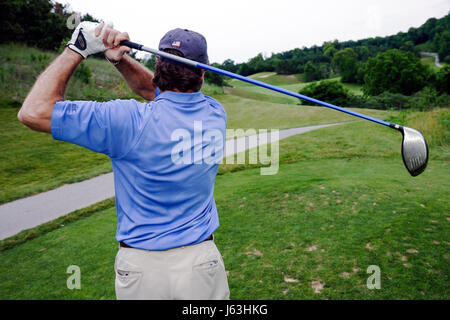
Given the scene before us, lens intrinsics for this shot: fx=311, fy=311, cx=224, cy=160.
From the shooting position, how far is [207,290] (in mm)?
1712

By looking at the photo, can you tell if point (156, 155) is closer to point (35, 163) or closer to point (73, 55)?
point (73, 55)

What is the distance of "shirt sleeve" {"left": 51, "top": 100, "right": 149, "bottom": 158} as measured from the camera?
1385 mm

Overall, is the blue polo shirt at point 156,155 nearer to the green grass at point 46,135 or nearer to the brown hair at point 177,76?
the brown hair at point 177,76

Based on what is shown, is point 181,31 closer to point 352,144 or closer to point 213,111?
point 213,111

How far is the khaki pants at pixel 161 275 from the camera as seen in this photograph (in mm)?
1632

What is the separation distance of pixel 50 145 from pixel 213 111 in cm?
1331

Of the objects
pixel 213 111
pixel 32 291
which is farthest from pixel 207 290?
pixel 32 291

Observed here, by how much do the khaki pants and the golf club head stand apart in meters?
1.98

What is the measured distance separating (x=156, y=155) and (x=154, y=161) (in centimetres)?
3

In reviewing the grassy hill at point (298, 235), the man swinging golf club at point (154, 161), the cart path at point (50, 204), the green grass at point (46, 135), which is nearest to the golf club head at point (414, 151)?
the grassy hill at point (298, 235)

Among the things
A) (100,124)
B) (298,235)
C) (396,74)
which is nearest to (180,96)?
(100,124)

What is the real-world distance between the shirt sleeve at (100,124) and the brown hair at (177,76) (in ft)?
0.86

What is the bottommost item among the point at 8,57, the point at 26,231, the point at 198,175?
the point at 26,231

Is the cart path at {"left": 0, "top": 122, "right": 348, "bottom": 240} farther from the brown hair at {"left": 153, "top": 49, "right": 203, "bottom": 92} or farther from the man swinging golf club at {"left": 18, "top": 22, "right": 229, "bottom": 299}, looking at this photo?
Answer: the brown hair at {"left": 153, "top": 49, "right": 203, "bottom": 92}
